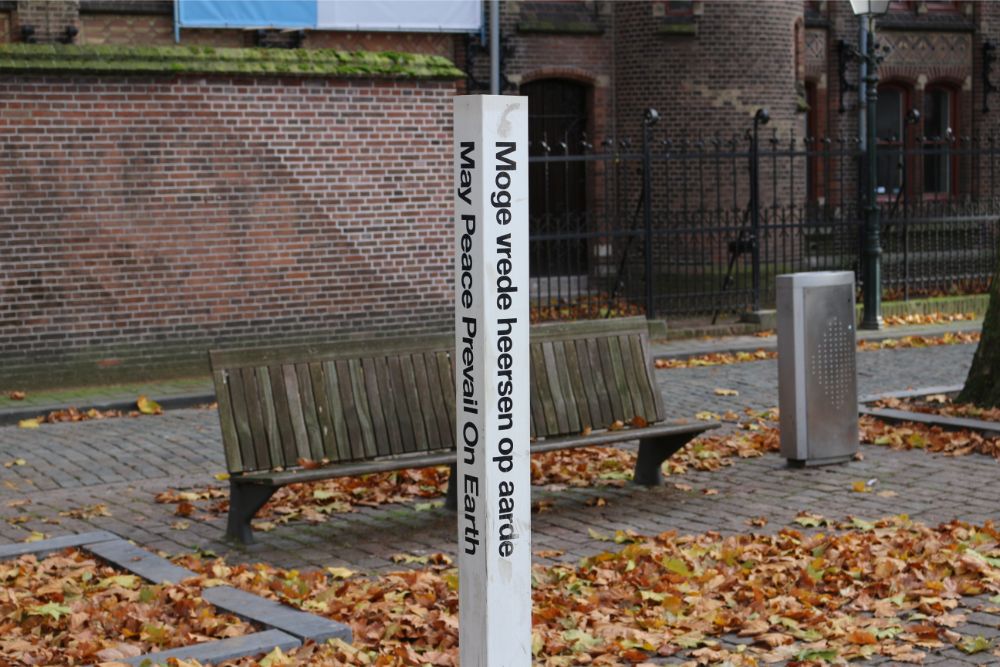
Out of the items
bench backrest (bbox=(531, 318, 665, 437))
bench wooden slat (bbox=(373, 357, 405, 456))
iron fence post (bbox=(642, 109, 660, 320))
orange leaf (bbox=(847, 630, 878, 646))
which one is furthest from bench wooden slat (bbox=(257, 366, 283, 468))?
iron fence post (bbox=(642, 109, 660, 320))

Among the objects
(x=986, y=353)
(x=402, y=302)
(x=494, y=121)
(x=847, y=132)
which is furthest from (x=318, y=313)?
(x=847, y=132)

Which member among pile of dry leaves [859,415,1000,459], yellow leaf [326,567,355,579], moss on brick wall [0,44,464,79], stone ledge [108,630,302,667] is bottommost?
yellow leaf [326,567,355,579]

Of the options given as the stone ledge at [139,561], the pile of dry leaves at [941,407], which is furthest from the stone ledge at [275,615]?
the pile of dry leaves at [941,407]

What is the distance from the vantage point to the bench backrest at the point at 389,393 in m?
7.64

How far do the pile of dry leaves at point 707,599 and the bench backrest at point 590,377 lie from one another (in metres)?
1.25

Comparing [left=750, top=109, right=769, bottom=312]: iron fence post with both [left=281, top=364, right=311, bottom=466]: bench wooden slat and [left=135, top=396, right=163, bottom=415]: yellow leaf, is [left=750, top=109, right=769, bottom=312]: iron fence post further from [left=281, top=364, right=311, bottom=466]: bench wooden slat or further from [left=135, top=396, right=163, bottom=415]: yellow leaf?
[left=281, top=364, right=311, bottom=466]: bench wooden slat

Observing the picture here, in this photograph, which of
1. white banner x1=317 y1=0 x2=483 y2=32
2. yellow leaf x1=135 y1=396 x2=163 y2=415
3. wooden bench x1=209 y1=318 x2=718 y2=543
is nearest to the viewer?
wooden bench x1=209 y1=318 x2=718 y2=543

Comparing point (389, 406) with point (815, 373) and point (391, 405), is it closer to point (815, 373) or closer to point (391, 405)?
point (391, 405)

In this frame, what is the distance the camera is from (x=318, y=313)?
587 inches

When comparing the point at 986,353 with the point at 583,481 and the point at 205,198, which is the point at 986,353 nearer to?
the point at 583,481

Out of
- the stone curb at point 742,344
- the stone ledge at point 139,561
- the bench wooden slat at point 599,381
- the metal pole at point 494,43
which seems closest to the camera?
the stone ledge at point 139,561

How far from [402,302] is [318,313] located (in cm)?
94

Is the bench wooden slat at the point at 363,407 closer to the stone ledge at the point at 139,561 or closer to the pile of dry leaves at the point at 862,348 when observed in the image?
the stone ledge at the point at 139,561

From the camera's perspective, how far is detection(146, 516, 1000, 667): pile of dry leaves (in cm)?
555
